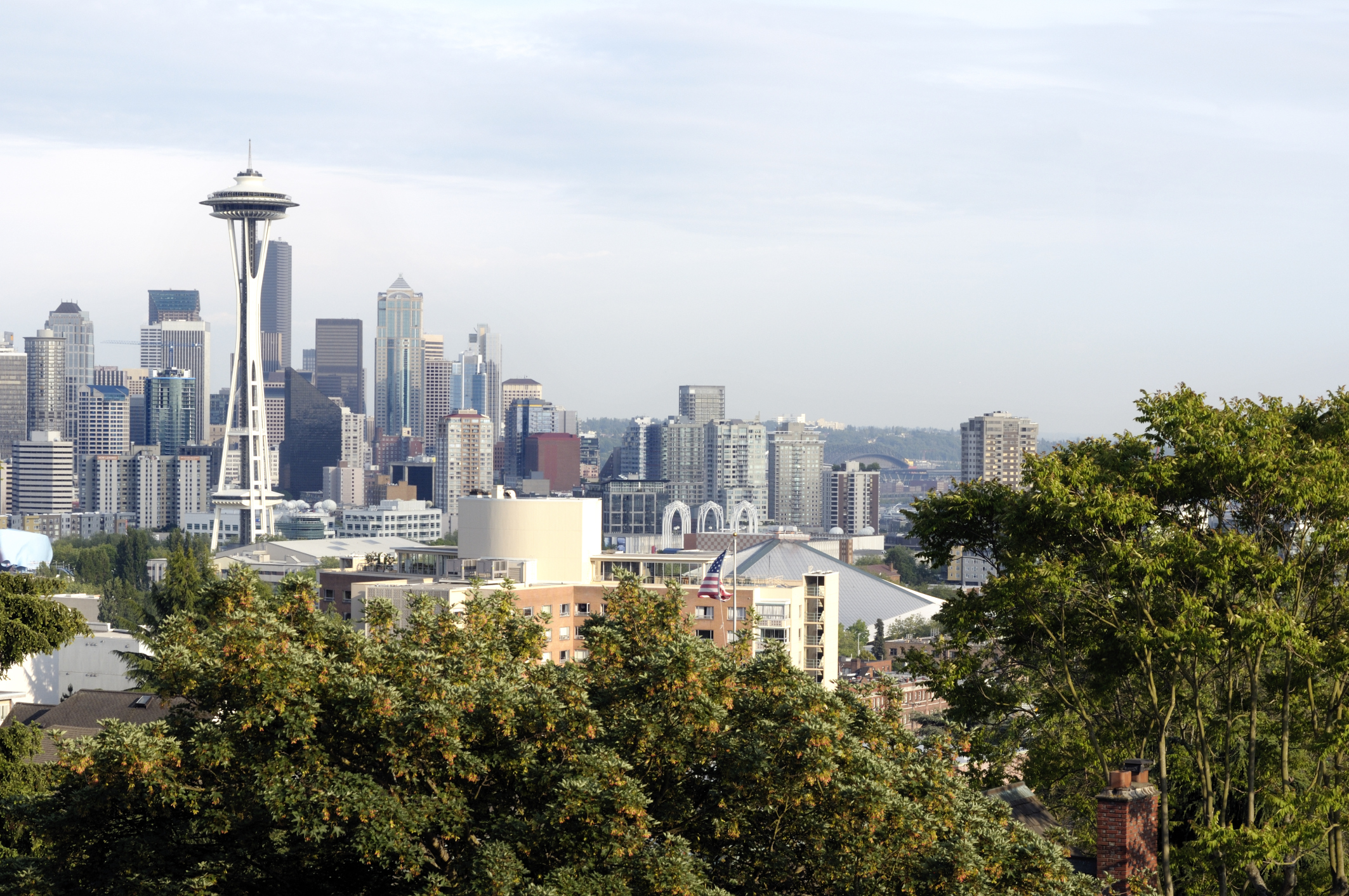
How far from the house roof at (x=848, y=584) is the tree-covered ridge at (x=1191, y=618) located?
14621 cm

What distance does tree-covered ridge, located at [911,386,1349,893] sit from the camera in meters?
24.6

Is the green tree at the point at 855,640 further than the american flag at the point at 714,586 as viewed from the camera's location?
Yes

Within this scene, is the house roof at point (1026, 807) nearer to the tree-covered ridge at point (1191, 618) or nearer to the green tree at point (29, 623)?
the tree-covered ridge at point (1191, 618)

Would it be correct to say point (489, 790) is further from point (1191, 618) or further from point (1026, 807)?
point (1026, 807)

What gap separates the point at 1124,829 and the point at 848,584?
554 feet

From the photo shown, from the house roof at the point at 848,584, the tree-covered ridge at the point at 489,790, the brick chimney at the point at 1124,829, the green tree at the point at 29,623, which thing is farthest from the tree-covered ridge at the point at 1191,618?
the house roof at the point at 848,584

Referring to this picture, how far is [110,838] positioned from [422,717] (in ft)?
15.3

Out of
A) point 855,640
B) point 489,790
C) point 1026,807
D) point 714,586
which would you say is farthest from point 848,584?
point 489,790

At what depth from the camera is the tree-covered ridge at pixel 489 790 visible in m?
17.2

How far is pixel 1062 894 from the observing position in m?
18.5

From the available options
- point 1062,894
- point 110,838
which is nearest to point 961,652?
point 1062,894

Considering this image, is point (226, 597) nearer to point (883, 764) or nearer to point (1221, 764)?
point (883, 764)

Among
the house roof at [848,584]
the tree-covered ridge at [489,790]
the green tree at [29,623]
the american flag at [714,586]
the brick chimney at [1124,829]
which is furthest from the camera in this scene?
the house roof at [848,584]

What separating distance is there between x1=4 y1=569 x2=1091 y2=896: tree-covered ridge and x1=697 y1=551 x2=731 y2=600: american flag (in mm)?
47433
